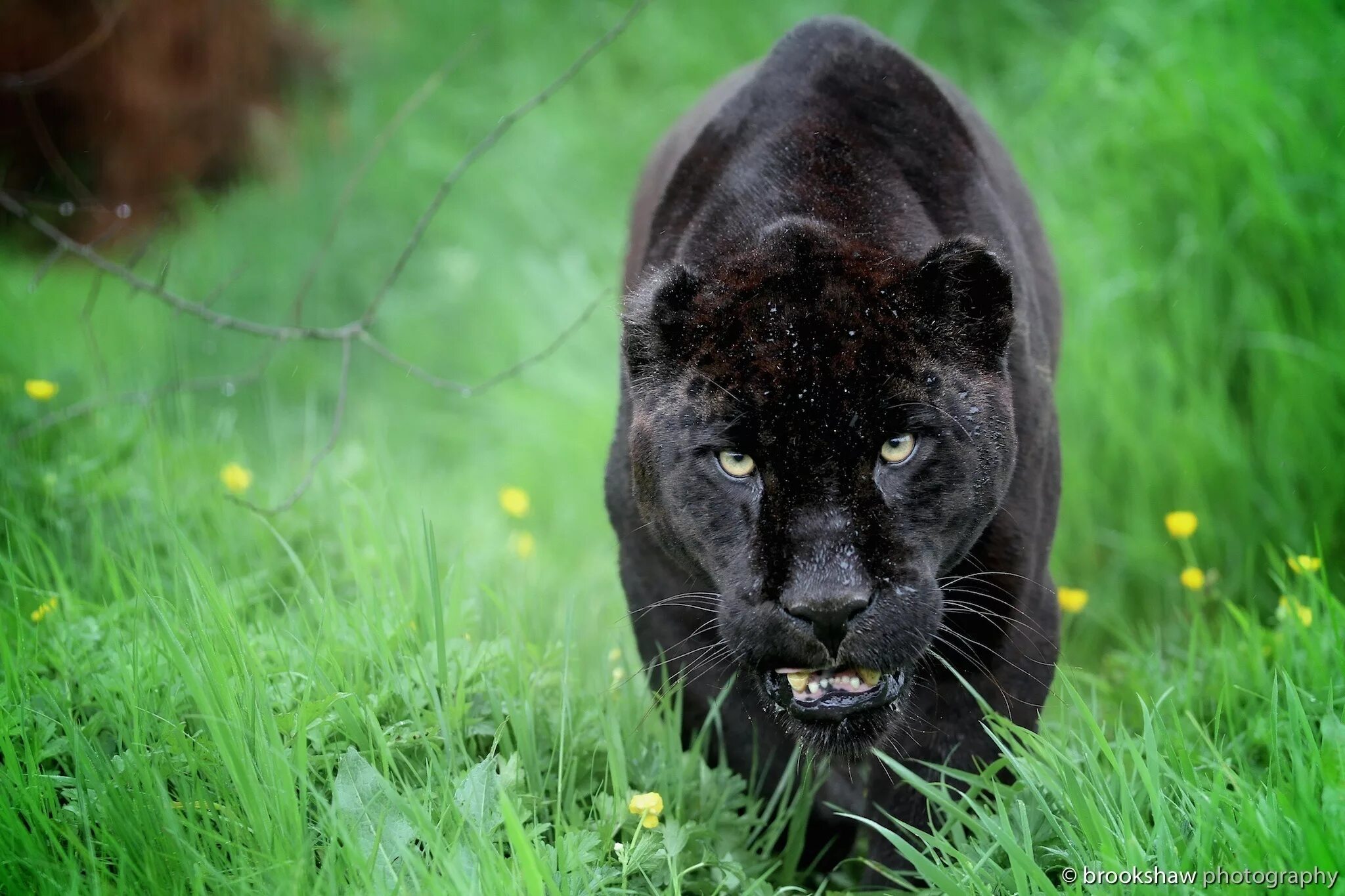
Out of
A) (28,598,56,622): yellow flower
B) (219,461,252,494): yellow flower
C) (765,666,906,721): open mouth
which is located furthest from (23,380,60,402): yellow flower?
(765,666,906,721): open mouth

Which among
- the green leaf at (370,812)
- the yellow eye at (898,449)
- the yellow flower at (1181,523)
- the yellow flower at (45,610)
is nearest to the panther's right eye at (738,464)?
the yellow eye at (898,449)

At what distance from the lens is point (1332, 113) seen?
4.70m

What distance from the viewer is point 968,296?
262 cm

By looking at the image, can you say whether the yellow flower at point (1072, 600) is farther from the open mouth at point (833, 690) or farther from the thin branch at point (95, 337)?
the thin branch at point (95, 337)

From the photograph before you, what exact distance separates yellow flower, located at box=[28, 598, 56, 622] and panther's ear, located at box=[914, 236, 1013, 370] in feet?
7.32

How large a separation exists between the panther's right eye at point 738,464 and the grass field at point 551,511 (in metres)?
0.57

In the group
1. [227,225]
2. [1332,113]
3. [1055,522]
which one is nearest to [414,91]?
[227,225]

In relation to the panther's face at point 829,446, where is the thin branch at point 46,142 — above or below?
above

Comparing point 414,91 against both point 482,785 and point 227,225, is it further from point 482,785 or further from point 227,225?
point 482,785

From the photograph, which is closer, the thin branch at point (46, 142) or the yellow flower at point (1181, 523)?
the yellow flower at point (1181, 523)

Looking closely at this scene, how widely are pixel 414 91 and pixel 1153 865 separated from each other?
8348mm

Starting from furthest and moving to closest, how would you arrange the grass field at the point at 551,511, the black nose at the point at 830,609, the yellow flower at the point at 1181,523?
the yellow flower at the point at 1181,523
the grass field at the point at 551,511
the black nose at the point at 830,609

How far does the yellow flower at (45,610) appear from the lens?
308cm

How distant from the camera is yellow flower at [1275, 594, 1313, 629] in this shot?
3104mm
